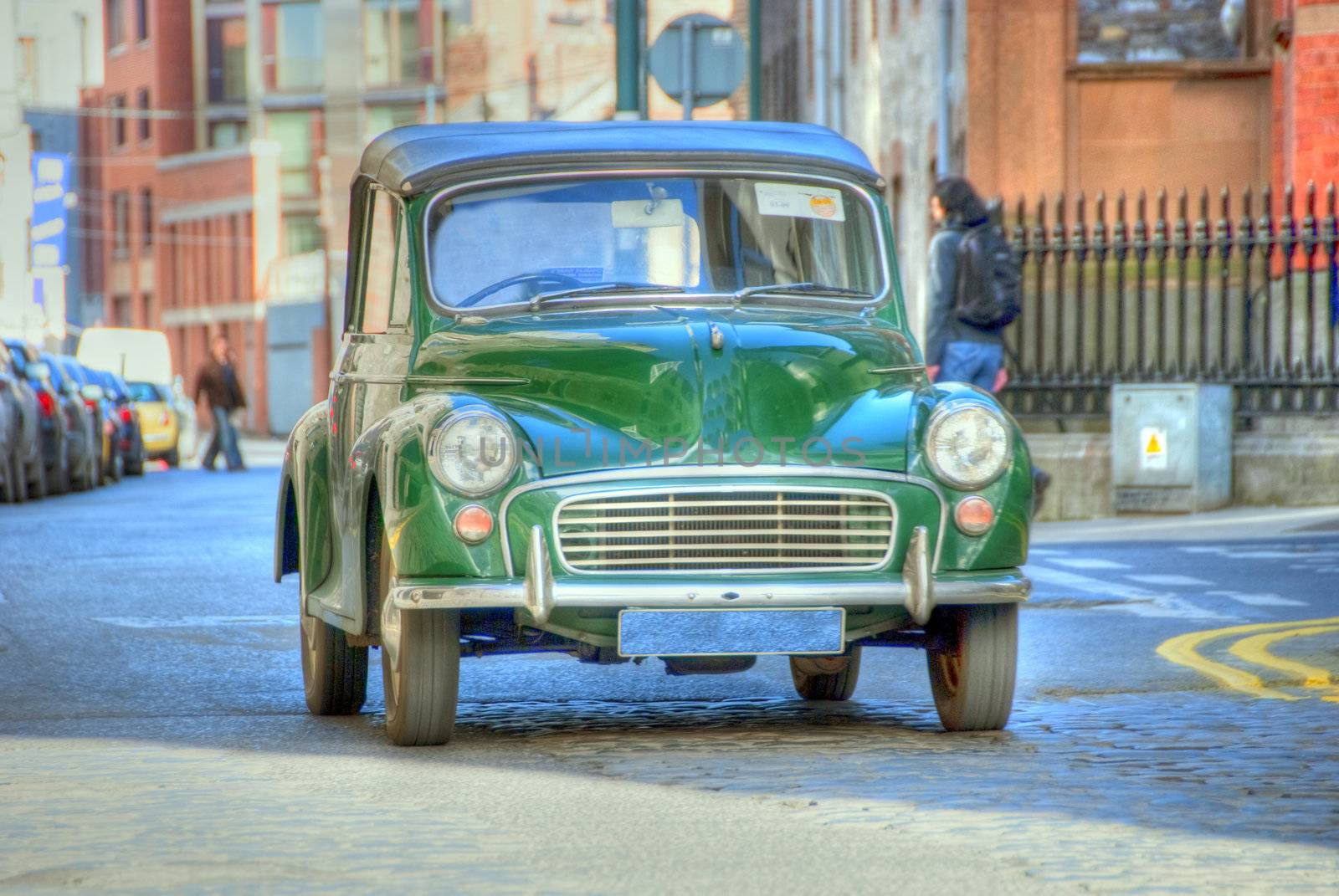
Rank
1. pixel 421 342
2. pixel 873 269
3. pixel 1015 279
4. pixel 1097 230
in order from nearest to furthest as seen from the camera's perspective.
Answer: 1. pixel 421 342
2. pixel 873 269
3. pixel 1015 279
4. pixel 1097 230

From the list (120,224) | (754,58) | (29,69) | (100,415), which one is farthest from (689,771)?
(120,224)

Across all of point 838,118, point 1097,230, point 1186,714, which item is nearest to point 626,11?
point 1097,230

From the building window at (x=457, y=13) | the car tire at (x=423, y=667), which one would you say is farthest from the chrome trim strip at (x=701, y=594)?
the building window at (x=457, y=13)

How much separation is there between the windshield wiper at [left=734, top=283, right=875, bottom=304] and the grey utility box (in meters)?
10.6

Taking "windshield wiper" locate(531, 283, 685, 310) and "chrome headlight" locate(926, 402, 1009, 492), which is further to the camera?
"windshield wiper" locate(531, 283, 685, 310)

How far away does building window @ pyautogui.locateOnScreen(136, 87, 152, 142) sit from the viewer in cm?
8669

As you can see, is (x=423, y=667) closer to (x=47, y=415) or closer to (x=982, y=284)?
(x=982, y=284)

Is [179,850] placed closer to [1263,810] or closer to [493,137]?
[1263,810]

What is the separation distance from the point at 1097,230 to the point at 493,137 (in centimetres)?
1131

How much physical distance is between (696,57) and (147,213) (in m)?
73.0

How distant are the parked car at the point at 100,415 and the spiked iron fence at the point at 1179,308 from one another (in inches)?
541

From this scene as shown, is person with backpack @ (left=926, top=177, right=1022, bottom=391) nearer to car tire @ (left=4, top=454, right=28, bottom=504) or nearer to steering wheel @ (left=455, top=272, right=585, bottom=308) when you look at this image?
steering wheel @ (left=455, top=272, right=585, bottom=308)

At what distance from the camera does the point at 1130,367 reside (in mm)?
19844

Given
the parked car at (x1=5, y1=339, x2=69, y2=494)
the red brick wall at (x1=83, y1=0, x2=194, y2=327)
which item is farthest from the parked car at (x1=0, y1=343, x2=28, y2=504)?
the red brick wall at (x1=83, y1=0, x2=194, y2=327)
